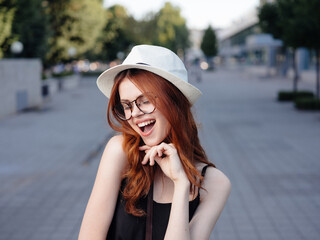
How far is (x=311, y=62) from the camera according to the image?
3797 centimetres

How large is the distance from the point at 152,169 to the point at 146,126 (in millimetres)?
198

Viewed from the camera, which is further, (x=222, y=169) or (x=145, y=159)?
(x=222, y=169)

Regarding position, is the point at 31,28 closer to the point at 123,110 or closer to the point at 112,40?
the point at 123,110

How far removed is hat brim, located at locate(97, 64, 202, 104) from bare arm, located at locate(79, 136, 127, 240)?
1.18 ft

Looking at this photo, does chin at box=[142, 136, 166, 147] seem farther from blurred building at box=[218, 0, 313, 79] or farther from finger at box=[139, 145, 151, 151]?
blurred building at box=[218, 0, 313, 79]

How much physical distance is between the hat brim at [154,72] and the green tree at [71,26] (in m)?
26.5

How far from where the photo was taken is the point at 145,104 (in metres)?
1.85

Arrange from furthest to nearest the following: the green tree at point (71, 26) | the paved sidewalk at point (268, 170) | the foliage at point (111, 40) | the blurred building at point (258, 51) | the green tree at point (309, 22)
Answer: the foliage at point (111, 40)
the blurred building at point (258, 51)
the green tree at point (71, 26)
the green tree at point (309, 22)
the paved sidewalk at point (268, 170)

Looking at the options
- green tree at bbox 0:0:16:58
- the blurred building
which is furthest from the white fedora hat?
the blurred building

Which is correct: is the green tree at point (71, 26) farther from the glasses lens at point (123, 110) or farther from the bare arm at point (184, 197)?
the bare arm at point (184, 197)

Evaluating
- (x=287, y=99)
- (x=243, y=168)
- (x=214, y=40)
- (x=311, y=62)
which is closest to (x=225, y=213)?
(x=243, y=168)

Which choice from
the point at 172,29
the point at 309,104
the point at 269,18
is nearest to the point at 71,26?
the point at 269,18

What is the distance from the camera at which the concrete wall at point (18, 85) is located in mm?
16234

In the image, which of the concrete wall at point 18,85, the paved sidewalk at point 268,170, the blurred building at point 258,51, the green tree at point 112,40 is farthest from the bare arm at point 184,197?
the green tree at point 112,40
